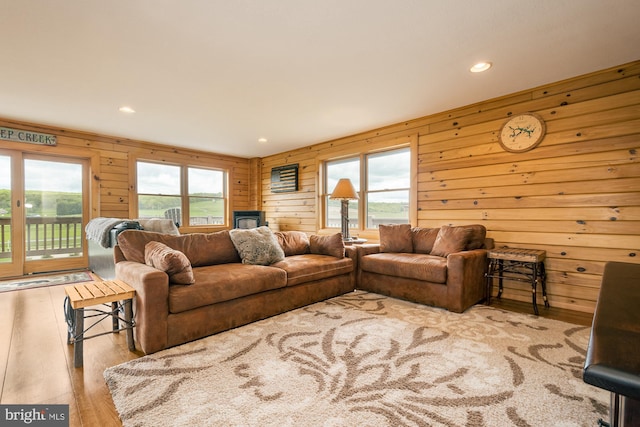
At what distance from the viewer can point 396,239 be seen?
378 cm

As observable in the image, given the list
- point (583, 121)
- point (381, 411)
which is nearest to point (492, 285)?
point (583, 121)

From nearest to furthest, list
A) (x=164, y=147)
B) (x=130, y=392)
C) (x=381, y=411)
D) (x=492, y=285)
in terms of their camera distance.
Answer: (x=381, y=411) < (x=130, y=392) < (x=492, y=285) < (x=164, y=147)

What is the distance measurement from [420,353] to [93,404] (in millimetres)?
1908

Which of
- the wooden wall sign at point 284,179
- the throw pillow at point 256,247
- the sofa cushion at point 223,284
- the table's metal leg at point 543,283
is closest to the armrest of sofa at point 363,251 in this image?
the throw pillow at point 256,247

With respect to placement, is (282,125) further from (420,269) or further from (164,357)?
(164,357)

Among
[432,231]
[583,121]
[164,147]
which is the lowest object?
[432,231]

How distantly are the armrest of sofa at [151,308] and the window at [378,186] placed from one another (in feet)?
11.0

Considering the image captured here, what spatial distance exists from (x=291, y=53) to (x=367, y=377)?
2490mm

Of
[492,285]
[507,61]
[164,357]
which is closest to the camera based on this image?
[164,357]

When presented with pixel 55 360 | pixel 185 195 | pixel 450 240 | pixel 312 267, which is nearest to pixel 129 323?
pixel 55 360

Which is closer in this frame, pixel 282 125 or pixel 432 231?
pixel 432 231

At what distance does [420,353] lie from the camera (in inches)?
79.5

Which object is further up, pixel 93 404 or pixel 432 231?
pixel 432 231

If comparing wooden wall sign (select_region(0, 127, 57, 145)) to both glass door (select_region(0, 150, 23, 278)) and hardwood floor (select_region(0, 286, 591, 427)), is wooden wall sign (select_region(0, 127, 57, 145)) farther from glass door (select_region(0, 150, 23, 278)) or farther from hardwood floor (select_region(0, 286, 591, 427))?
hardwood floor (select_region(0, 286, 591, 427))
